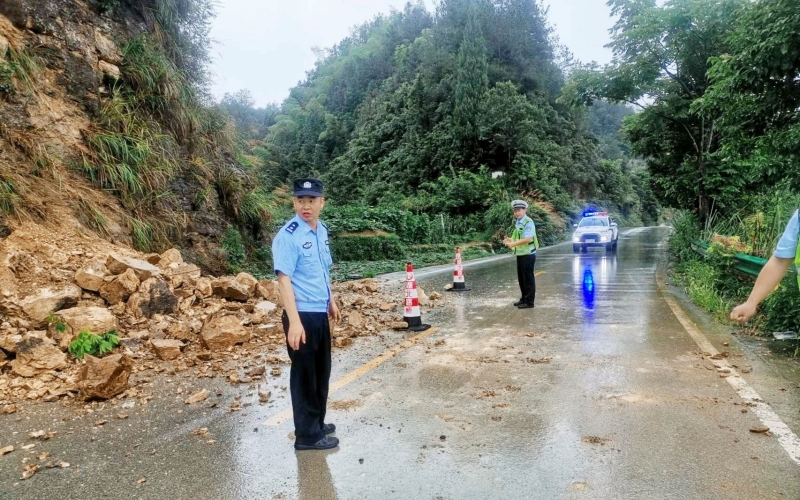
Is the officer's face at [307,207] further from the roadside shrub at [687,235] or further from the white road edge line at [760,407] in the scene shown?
the roadside shrub at [687,235]

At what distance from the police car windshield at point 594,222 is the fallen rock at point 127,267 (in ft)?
65.5

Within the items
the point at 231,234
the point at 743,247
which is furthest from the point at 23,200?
the point at 743,247

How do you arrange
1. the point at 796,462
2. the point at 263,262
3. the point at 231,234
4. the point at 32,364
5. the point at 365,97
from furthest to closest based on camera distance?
1. the point at 365,97
2. the point at 263,262
3. the point at 231,234
4. the point at 32,364
5. the point at 796,462

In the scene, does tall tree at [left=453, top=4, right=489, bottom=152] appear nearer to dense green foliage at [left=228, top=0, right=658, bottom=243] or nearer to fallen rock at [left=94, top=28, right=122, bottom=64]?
dense green foliage at [left=228, top=0, right=658, bottom=243]

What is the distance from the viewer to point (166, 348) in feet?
19.1

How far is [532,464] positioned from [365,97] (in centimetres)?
5651

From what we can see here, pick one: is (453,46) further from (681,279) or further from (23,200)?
(23,200)

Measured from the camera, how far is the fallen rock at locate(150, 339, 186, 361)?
5793 mm

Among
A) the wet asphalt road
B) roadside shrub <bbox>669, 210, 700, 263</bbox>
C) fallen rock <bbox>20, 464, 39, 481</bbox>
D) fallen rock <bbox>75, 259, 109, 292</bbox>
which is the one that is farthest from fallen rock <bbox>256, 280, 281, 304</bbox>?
roadside shrub <bbox>669, 210, 700, 263</bbox>

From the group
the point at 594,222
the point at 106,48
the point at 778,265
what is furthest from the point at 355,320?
the point at 594,222

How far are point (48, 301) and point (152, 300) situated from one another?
115 centimetres

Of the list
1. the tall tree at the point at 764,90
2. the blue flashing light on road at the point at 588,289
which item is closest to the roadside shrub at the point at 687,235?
the blue flashing light on road at the point at 588,289

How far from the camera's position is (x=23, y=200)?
7.58m

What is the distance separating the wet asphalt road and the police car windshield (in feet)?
58.1
